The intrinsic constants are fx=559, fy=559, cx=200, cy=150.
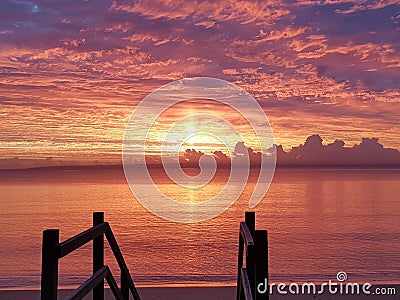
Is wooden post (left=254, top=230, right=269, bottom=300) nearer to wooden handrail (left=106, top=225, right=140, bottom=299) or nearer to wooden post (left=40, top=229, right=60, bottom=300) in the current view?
wooden post (left=40, top=229, right=60, bottom=300)

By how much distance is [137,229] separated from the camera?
39562mm

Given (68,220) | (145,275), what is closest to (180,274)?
(145,275)

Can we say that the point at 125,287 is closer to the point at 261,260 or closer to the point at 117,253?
the point at 117,253

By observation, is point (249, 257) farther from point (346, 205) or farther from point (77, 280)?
point (346, 205)

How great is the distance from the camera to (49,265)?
360 cm

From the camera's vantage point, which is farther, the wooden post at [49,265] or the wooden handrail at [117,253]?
the wooden handrail at [117,253]

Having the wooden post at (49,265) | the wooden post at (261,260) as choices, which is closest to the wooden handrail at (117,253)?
the wooden post at (49,265)

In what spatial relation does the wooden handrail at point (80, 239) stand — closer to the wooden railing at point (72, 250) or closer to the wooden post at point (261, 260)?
the wooden railing at point (72, 250)

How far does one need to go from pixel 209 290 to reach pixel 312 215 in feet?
120

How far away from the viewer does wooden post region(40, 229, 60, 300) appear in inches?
139

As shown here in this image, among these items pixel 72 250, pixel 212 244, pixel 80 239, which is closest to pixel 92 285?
pixel 80 239

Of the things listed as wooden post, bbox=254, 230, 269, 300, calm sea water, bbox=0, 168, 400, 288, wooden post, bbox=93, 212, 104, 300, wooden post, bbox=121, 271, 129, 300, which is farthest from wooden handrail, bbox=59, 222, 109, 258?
calm sea water, bbox=0, 168, 400, 288

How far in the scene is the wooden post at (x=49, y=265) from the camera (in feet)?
11.6

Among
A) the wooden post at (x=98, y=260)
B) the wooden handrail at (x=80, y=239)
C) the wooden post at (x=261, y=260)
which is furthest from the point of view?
the wooden post at (x=98, y=260)
